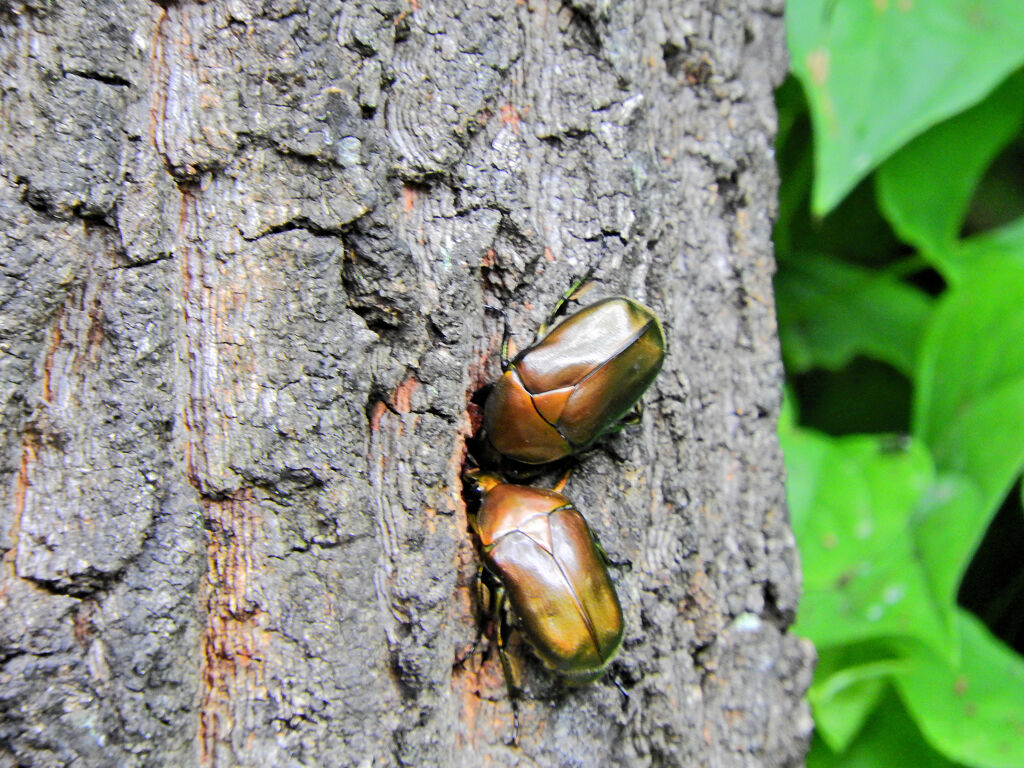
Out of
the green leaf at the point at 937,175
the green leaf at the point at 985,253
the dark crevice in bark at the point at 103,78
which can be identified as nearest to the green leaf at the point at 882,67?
the green leaf at the point at 937,175

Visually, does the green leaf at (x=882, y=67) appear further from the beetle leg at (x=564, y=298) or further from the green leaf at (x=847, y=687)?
the green leaf at (x=847, y=687)

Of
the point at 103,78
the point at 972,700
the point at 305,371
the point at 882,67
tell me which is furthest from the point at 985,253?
the point at 103,78

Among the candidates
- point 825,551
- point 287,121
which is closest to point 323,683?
point 287,121

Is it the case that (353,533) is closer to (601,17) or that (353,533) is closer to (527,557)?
(527,557)

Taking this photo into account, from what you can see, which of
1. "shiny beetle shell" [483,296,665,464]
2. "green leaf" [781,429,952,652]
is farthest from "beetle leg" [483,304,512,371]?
"green leaf" [781,429,952,652]

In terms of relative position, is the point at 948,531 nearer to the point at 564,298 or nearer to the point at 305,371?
the point at 564,298

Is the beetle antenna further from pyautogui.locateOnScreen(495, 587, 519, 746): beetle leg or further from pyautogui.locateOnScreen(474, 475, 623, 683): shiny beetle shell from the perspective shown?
pyautogui.locateOnScreen(495, 587, 519, 746): beetle leg

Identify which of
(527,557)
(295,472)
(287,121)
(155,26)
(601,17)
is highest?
(601,17)
